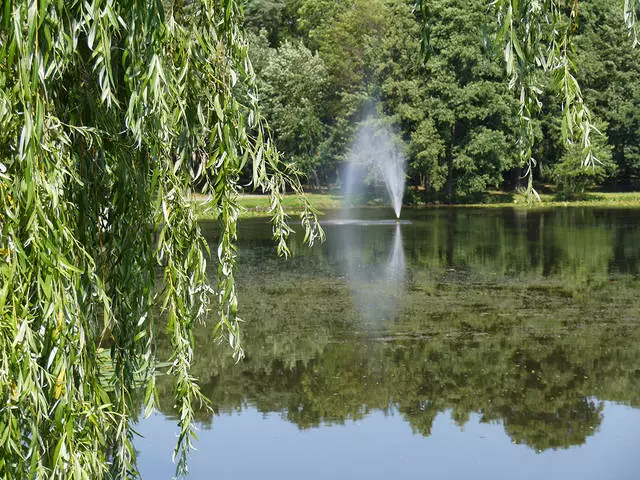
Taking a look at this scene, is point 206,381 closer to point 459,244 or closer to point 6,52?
point 6,52

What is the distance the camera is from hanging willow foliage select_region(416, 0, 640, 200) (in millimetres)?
4145

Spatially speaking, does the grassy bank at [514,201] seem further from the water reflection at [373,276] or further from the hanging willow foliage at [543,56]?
the hanging willow foliage at [543,56]

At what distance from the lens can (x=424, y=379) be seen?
10.8 meters

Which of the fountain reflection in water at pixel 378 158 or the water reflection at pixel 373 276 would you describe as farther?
the fountain reflection in water at pixel 378 158

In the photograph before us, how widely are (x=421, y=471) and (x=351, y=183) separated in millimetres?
42266

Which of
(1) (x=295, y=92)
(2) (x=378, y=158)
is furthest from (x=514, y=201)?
(1) (x=295, y=92)

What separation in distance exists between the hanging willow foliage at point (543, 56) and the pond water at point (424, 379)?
4519 millimetres

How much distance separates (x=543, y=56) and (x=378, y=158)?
43.4 m

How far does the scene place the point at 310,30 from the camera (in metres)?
54.2

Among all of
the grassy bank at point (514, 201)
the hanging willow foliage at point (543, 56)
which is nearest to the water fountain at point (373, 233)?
the grassy bank at point (514, 201)

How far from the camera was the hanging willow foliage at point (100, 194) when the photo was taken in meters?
3.48

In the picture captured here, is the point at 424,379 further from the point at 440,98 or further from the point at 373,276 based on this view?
the point at 440,98

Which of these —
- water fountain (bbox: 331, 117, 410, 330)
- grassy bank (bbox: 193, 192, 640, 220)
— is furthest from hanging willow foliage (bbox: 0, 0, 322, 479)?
grassy bank (bbox: 193, 192, 640, 220)

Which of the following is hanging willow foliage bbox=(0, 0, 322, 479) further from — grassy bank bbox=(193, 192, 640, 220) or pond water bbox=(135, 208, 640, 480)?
grassy bank bbox=(193, 192, 640, 220)
